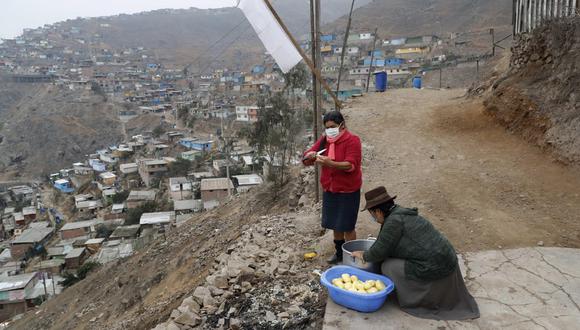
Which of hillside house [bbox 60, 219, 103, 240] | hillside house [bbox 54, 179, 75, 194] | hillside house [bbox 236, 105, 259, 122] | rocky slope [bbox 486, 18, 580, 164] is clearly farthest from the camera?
hillside house [bbox 236, 105, 259, 122]

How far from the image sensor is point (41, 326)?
396 inches

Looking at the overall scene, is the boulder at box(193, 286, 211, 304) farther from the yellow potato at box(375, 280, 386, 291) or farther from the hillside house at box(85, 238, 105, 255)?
the hillside house at box(85, 238, 105, 255)

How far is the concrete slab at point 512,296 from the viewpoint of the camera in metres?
2.93

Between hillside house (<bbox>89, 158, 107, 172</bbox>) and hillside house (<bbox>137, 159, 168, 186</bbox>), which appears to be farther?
hillside house (<bbox>89, 158, 107, 172</bbox>)

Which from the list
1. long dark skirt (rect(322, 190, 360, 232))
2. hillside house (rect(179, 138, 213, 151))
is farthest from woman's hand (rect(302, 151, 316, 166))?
hillside house (rect(179, 138, 213, 151))

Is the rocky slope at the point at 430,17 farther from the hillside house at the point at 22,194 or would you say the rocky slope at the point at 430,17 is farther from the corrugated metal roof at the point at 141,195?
the hillside house at the point at 22,194

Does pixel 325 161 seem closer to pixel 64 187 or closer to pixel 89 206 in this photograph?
pixel 89 206

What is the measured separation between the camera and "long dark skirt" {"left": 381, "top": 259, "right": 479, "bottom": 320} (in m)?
2.95

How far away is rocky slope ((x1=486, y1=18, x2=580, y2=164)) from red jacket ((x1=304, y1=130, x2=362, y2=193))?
12.4 feet

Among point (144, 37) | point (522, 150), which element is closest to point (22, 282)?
point (522, 150)

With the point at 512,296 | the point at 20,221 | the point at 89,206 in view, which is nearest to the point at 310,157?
the point at 512,296

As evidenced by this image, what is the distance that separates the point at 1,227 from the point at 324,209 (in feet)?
126

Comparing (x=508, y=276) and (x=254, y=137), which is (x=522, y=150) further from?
(x=254, y=137)

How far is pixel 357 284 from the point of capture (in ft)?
10.2
